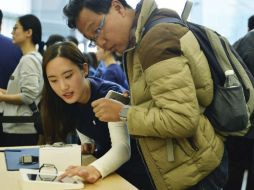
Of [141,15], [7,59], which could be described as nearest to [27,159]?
[141,15]

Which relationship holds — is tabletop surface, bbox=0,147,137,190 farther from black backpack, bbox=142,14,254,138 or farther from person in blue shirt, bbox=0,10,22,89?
person in blue shirt, bbox=0,10,22,89

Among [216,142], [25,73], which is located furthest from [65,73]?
[25,73]

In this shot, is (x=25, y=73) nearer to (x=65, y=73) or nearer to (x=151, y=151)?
(x=65, y=73)

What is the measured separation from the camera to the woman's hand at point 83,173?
120 centimetres

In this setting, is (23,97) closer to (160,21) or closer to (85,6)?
(85,6)

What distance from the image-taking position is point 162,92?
98cm

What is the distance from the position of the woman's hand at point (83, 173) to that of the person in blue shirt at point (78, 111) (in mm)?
137

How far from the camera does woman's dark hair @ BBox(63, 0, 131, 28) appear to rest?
1177 millimetres

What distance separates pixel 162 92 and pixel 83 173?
1.35ft

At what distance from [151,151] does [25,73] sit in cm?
141

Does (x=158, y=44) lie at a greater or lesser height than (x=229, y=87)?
greater

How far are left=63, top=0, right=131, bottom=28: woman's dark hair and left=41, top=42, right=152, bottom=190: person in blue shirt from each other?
12.3 inches

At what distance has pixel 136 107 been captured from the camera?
1050 millimetres

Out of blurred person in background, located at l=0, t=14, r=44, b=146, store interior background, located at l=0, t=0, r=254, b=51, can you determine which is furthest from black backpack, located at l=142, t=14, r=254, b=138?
store interior background, located at l=0, t=0, r=254, b=51
